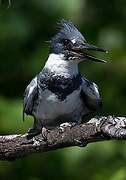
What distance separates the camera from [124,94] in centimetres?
530

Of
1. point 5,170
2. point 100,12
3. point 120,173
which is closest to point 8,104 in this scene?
point 5,170

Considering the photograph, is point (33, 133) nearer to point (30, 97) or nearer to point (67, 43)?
point (30, 97)

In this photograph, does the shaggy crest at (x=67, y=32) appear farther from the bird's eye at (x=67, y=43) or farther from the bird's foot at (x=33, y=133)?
the bird's foot at (x=33, y=133)

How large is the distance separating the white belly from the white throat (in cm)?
11

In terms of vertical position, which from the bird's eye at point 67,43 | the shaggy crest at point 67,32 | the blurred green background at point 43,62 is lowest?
the blurred green background at point 43,62

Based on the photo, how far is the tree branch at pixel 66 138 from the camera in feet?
10.5

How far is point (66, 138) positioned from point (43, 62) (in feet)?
7.12

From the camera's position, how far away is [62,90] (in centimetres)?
385

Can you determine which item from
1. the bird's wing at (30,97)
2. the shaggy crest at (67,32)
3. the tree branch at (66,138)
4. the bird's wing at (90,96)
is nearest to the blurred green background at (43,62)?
the shaggy crest at (67,32)

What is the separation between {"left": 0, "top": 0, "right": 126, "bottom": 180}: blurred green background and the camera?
466cm

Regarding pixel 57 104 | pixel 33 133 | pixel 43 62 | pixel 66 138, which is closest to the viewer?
pixel 66 138

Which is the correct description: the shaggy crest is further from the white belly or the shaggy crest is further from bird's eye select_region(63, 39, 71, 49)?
the white belly

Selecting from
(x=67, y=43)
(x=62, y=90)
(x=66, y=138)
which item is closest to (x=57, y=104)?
(x=62, y=90)

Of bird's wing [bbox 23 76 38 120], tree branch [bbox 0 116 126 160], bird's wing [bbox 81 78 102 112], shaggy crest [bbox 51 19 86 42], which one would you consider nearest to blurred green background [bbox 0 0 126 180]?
shaggy crest [bbox 51 19 86 42]
